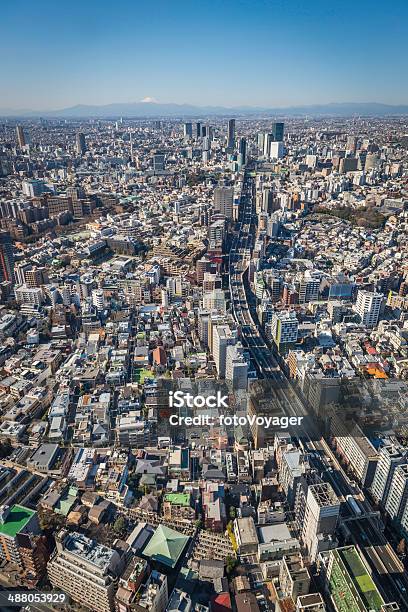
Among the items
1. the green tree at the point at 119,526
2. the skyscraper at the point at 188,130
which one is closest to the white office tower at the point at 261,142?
the skyscraper at the point at 188,130

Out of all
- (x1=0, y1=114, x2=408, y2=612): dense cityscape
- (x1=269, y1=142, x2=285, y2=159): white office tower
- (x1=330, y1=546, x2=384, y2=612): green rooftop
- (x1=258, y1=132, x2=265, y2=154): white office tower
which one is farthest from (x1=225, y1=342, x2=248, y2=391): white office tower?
(x1=258, y1=132, x2=265, y2=154): white office tower

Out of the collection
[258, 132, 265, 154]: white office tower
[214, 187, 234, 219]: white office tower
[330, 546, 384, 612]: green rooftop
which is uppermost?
[258, 132, 265, 154]: white office tower

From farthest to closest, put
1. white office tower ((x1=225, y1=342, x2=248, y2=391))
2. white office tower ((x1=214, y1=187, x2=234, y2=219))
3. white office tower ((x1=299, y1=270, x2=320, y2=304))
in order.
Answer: white office tower ((x1=214, y1=187, x2=234, y2=219)) → white office tower ((x1=299, y1=270, x2=320, y2=304)) → white office tower ((x1=225, y1=342, x2=248, y2=391))

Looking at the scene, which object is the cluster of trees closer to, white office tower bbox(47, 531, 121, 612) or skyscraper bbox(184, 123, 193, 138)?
white office tower bbox(47, 531, 121, 612)

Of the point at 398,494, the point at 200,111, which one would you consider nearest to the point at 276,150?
the point at 398,494

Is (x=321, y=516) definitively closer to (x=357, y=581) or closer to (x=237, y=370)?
(x=357, y=581)

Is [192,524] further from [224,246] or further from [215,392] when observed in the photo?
[224,246]

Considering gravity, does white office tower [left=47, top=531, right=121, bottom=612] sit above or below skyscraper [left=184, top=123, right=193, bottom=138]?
below

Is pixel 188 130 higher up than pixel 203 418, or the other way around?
pixel 188 130
